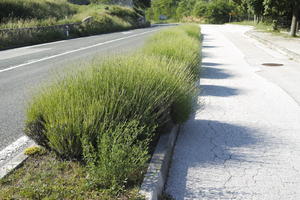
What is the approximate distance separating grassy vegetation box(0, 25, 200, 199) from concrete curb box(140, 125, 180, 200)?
0.10 meters

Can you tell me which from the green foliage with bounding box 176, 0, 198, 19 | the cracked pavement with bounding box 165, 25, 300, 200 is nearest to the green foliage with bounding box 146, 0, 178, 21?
the green foliage with bounding box 176, 0, 198, 19

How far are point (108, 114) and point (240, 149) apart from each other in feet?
6.16

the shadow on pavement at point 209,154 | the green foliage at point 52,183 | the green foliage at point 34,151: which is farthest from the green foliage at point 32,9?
the green foliage at point 52,183

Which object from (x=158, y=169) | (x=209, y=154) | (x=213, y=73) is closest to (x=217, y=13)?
(x=213, y=73)

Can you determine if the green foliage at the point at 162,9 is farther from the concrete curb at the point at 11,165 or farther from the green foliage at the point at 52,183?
the green foliage at the point at 52,183

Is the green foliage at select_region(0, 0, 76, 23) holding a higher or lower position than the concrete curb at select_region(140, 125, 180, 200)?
higher

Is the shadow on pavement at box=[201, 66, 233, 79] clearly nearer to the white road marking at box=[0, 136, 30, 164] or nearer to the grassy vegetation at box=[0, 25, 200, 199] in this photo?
the grassy vegetation at box=[0, 25, 200, 199]

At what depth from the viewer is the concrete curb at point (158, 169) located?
111 inches

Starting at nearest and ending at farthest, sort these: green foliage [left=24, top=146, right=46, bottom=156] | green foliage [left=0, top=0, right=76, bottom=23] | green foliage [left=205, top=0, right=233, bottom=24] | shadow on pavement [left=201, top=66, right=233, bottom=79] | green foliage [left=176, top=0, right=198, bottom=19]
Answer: green foliage [left=24, top=146, right=46, bottom=156]
shadow on pavement [left=201, top=66, right=233, bottom=79]
green foliage [left=0, top=0, right=76, bottom=23]
green foliage [left=205, top=0, right=233, bottom=24]
green foliage [left=176, top=0, right=198, bottom=19]

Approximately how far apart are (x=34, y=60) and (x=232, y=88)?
7.74 metres

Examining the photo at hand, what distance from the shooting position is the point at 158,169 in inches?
125

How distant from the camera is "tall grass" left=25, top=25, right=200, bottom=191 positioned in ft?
9.33

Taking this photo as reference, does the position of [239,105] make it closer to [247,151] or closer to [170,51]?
[170,51]

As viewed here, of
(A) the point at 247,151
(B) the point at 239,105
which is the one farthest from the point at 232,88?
(A) the point at 247,151
